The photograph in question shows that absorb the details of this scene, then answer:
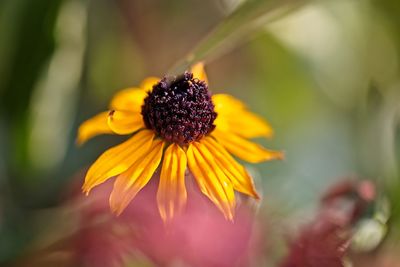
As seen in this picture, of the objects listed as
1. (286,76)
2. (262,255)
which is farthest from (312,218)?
(286,76)

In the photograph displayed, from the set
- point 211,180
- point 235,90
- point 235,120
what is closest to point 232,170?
point 211,180

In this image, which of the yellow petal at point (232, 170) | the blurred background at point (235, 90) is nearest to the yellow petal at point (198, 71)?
the blurred background at point (235, 90)

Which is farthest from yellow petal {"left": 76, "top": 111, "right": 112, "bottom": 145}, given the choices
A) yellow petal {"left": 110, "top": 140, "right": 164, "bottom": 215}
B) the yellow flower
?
yellow petal {"left": 110, "top": 140, "right": 164, "bottom": 215}

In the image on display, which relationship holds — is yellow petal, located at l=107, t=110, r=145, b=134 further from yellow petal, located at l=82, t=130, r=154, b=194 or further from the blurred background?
the blurred background

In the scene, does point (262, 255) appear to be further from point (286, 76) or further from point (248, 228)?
point (286, 76)

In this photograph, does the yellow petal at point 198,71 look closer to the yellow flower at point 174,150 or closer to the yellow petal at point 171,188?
the yellow flower at point 174,150

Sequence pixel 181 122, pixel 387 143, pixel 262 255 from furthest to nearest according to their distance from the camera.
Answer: pixel 387 143, pixel 262 255, pixel 181 122
